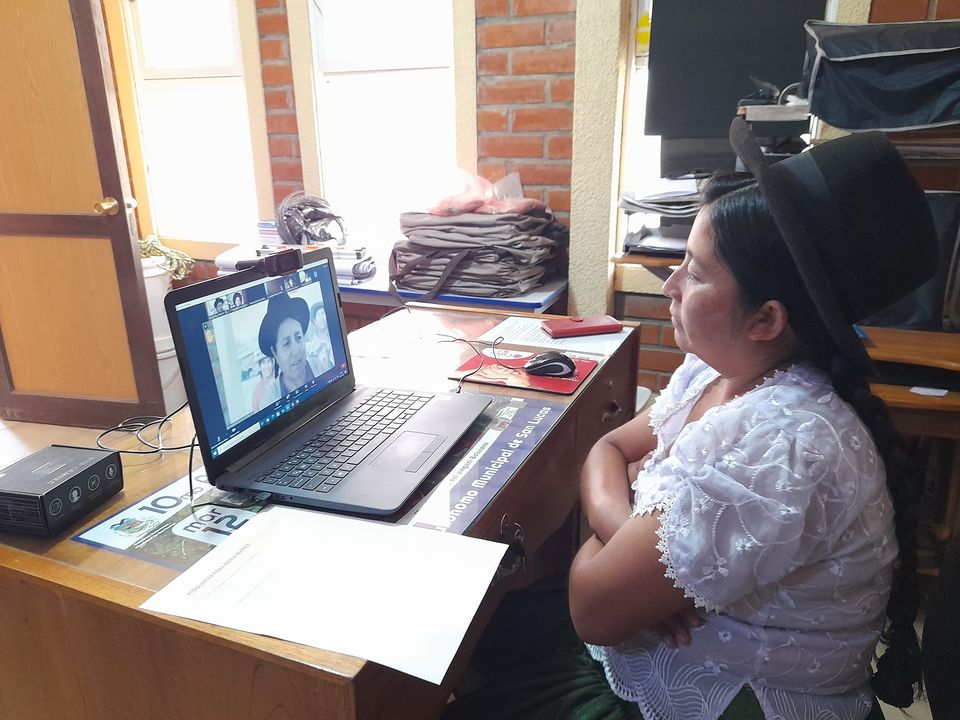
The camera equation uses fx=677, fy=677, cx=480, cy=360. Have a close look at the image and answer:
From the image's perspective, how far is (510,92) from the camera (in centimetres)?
238

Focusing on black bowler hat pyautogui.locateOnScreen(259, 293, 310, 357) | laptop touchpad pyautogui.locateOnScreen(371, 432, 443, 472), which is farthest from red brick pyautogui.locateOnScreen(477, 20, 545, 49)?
laptop touchpad pyautogui.locateOnScreen(371, 432, 443, 472)

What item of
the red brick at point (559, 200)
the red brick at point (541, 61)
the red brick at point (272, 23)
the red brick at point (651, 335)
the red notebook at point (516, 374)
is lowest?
the red brick at point (651, 335)

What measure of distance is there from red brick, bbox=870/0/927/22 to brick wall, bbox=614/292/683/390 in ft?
3.35

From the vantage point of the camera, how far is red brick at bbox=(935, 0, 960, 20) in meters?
1.82

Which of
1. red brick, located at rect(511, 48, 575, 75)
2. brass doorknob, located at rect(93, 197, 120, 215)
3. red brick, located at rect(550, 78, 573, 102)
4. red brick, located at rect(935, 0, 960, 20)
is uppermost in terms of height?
red brick, located at rect(935, 0, 960, 20)

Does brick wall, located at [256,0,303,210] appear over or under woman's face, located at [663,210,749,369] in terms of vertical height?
over

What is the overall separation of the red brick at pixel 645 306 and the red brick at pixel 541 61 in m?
0.82

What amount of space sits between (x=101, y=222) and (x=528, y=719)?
188cm

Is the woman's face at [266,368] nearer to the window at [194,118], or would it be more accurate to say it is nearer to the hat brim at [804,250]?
the hat brim at [804,250]

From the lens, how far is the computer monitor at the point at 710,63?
2.08 meters

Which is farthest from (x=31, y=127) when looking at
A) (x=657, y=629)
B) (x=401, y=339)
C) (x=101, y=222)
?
(x=657, y=629)

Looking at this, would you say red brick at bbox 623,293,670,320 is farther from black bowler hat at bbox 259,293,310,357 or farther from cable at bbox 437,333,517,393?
black bowler hat at bbox 259,293,310,357

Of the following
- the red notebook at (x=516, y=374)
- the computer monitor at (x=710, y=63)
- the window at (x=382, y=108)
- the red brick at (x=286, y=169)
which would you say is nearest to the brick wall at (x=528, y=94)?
the window at (x=382, y=108)

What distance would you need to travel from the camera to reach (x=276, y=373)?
101 centimetres
